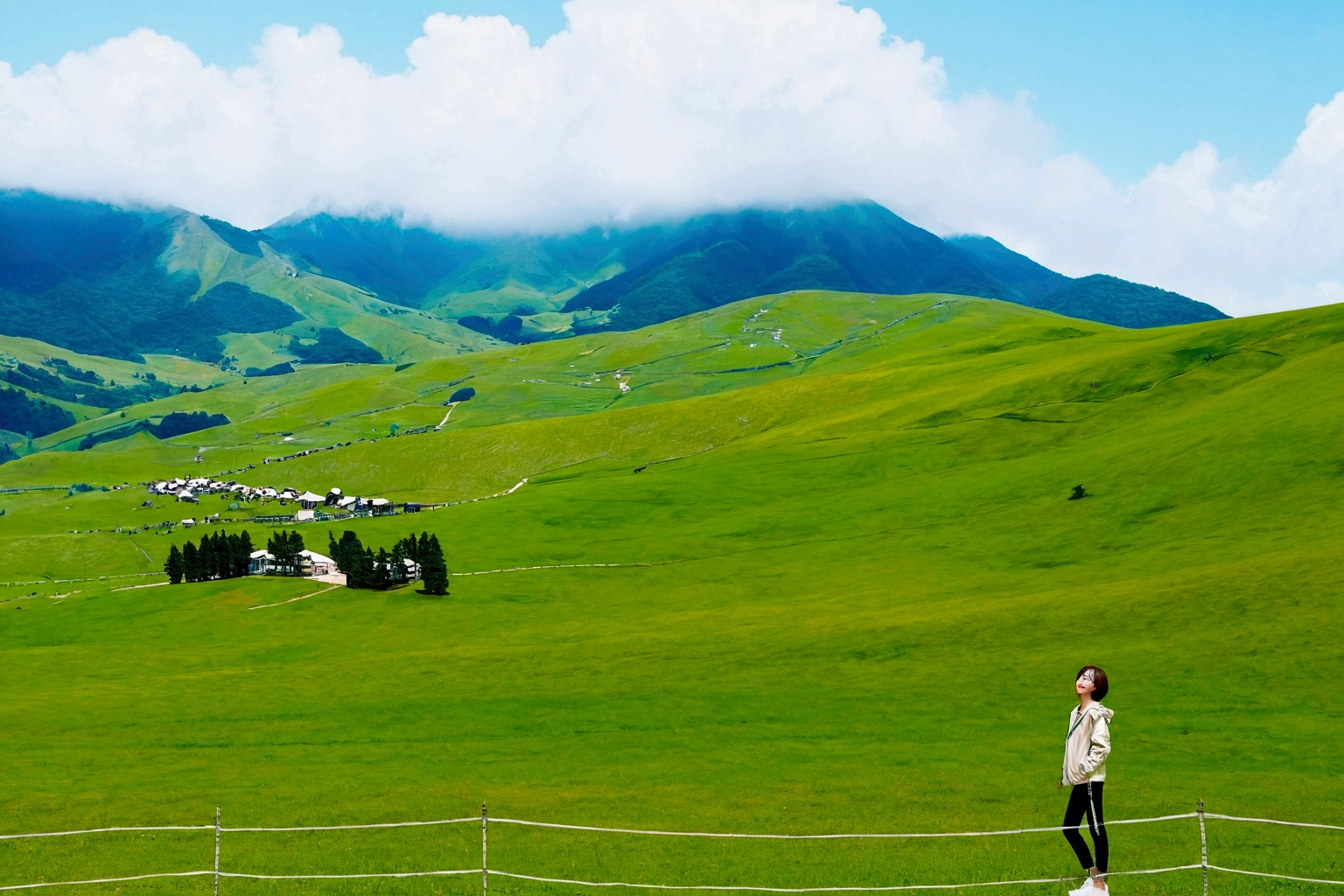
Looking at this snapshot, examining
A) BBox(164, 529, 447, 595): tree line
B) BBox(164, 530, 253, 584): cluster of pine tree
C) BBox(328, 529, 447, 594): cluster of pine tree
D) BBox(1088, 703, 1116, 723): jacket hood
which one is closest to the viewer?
BBox(1088, 703, 1116, 723): jacket hood

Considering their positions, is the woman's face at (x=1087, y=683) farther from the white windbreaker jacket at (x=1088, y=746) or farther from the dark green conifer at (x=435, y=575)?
the dark green conifer at (x=435, y=575)

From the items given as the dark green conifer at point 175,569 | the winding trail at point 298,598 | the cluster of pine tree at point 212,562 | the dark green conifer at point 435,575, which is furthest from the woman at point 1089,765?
the dark green conifer at point 175,569

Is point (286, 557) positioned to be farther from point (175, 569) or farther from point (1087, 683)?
point (1087, 683)

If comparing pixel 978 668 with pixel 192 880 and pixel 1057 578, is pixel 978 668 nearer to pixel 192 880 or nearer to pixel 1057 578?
pixel 1057 578

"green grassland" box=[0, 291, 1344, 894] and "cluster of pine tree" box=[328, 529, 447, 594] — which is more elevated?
"cluster of pine tree" box=[328, 529, 447, 594]

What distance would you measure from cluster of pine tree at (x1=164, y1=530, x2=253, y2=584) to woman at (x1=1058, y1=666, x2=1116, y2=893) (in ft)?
504

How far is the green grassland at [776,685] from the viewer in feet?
125

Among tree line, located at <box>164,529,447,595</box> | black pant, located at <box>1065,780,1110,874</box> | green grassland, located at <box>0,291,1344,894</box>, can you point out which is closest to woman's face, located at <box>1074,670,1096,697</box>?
black pant, located at <box>1065,780,1110,874</box>

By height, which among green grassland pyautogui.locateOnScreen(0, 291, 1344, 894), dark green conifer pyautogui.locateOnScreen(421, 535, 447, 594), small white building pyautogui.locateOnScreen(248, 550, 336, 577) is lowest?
green grassland pyautogui.locateOnScreen(0, 291, 1344, 894)

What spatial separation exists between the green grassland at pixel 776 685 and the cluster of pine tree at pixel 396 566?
3837 millimetres

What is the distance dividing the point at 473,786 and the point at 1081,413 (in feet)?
547

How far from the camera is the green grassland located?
125ft

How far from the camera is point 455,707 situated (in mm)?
77375

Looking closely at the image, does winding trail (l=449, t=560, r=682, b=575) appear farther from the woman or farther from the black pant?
the woman
